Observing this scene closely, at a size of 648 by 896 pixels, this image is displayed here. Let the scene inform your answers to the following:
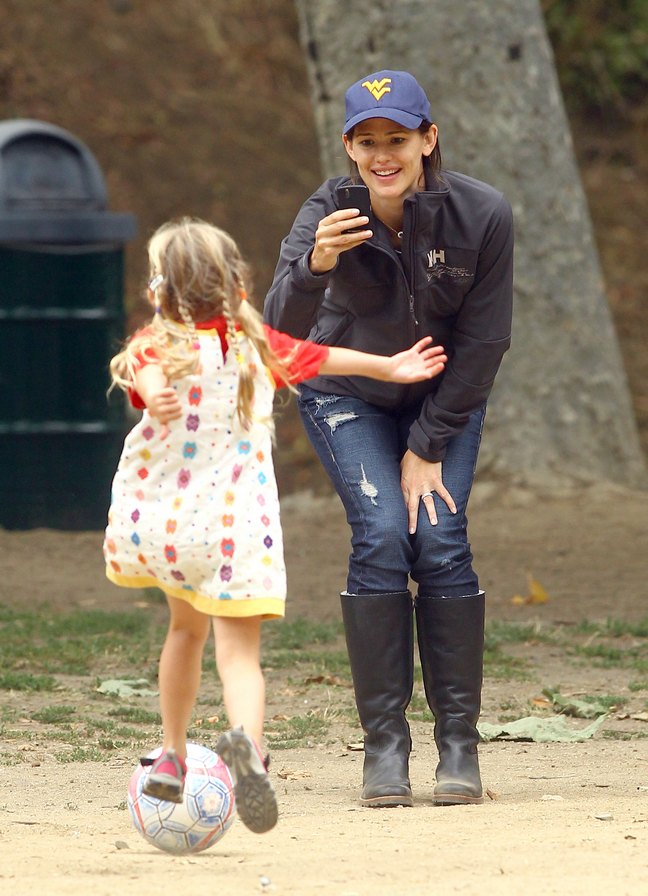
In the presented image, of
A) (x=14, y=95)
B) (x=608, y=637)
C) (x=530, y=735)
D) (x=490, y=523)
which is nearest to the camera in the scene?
(x=530, y=735)

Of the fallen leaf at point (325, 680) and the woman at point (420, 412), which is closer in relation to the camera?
the woman at point (420, 412)

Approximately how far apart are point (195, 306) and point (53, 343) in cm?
634

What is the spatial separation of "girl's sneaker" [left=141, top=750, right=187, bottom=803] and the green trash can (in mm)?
6363

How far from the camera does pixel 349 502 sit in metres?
4.39

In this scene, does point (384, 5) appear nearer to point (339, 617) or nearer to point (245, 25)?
point (339, 617)

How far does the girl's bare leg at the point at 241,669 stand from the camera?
3570 mm

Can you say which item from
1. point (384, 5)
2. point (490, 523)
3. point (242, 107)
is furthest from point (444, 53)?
point (242, 107)

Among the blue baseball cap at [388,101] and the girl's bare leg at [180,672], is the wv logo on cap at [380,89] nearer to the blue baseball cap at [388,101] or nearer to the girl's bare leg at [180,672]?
the blue baseball cap at [388,101]

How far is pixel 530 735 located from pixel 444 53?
535 cm

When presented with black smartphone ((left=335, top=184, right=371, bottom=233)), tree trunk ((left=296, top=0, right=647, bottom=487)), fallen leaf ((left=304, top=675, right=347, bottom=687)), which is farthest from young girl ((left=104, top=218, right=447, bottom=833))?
tree trunk ((left=296, top=0, right=647, bottom=487))

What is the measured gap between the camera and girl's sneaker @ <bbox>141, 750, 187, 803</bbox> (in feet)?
11.5

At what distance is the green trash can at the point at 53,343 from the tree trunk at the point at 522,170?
1.59 metres

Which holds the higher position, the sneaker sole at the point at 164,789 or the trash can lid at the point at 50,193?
the trash can lid at the point at 50,193

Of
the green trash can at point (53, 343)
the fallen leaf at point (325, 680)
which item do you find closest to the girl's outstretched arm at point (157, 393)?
the fallen leaf at point (325, 680)
